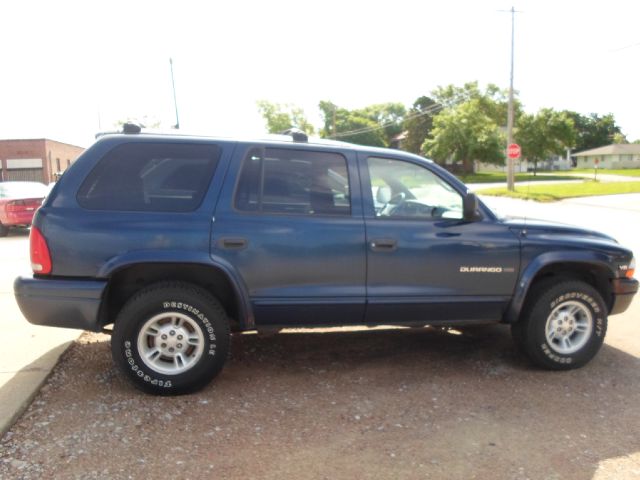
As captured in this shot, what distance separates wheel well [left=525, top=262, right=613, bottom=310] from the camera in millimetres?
4617

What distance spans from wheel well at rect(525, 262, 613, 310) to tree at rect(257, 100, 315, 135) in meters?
76.6

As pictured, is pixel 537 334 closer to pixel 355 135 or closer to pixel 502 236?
pixel 502 236

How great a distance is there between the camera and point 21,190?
47.7 ft

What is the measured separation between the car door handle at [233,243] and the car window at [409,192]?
1026mm

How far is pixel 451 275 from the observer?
4328 mm

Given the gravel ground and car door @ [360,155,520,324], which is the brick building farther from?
car door @ [360,155,520,324]

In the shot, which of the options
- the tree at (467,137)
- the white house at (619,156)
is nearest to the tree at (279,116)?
the tree at (467,137)

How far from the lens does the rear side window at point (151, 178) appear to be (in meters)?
3.98

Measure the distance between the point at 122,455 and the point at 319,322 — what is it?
1626 mm

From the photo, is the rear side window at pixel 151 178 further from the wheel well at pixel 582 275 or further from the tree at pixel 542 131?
the tree at pixel 542 131

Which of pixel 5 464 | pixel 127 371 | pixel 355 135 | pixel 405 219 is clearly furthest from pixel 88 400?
pixel 355 135

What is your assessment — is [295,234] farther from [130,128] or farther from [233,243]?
→ [130,128]

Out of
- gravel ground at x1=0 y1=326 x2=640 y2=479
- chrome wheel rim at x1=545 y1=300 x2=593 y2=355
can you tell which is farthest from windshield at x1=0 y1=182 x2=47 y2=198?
chrome wheel rim at x1=545 y1=300 x2=593 y2=355

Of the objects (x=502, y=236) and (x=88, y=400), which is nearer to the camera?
(x=88, y=400)
